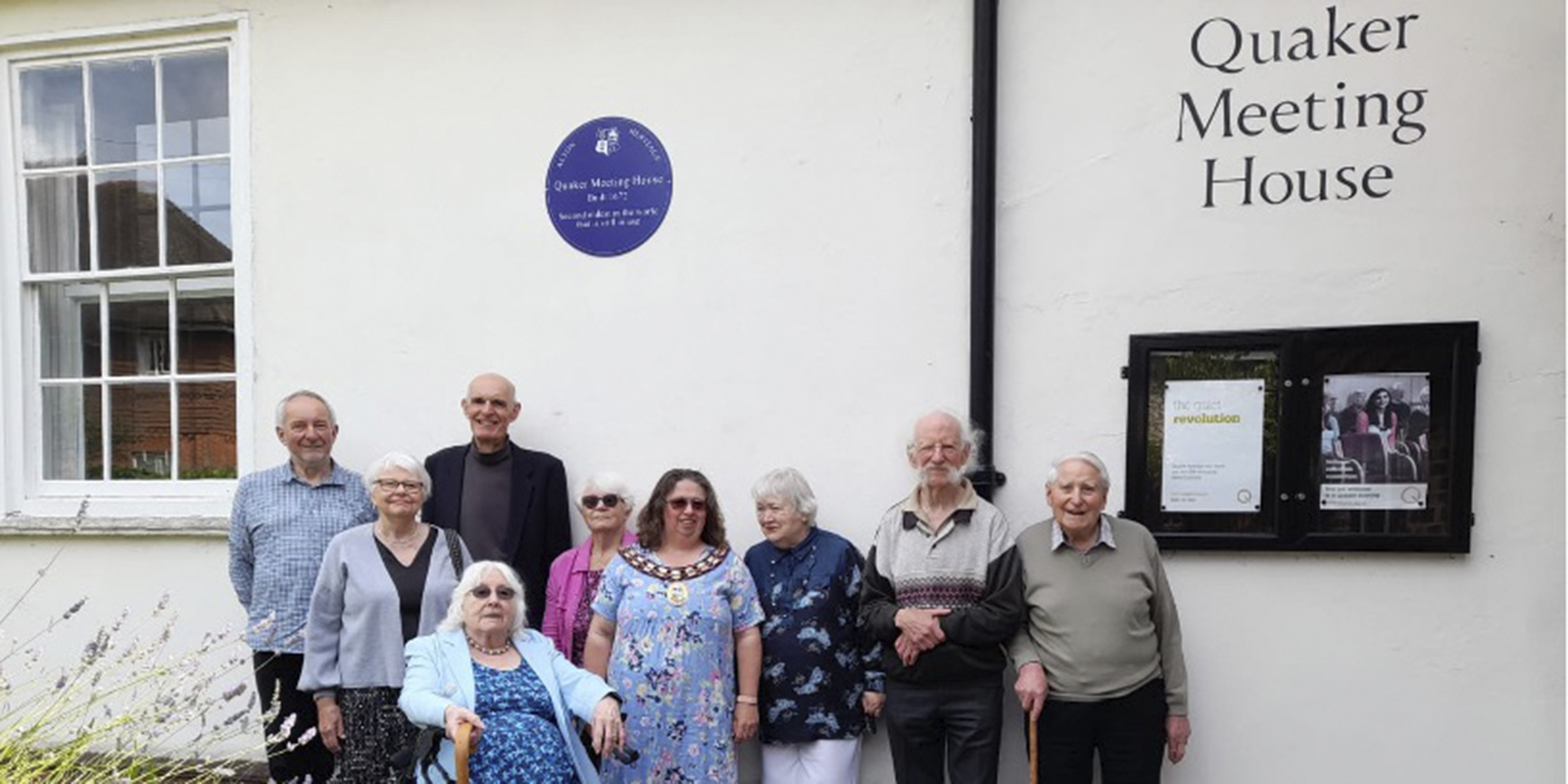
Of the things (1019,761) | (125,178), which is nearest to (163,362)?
(125,178)

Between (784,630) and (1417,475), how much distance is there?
83.6 inches

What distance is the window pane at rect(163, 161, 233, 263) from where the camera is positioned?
4.91 metres

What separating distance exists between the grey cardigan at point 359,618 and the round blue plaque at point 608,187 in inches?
56.3

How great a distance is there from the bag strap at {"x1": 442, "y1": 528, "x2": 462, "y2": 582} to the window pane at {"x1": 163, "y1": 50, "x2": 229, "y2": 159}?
232 centimetres

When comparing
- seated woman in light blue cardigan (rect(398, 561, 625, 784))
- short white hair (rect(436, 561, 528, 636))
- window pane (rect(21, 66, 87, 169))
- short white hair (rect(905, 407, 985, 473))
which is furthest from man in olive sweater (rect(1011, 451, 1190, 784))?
window pane (rect(21, 66, 87, 169))

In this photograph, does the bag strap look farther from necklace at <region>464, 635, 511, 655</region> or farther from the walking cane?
the walking cane

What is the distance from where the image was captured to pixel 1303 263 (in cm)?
376

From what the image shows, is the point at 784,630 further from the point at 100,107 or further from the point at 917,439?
the point at 100,107

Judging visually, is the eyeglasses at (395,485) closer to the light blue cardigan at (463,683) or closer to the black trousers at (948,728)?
the light blue cardigan at (463,683)

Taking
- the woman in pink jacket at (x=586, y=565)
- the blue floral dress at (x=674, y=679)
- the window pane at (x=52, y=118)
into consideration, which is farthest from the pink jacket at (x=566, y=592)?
the window pane at (x=52, y=118)

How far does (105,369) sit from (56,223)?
710 mm

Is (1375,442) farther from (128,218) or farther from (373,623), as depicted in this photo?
(128,218)

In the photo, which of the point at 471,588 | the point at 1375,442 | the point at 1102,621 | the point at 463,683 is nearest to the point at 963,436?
the point at 1102,621

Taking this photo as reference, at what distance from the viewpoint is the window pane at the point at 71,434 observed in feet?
16.9
